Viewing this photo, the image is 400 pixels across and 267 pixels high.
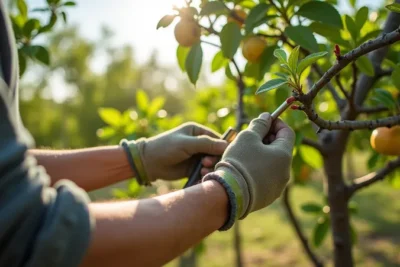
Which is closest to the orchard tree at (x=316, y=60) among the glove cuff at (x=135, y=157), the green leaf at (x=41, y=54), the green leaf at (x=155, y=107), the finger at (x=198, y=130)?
the finger at (x=198, y=130)

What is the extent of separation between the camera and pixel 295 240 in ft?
17.6

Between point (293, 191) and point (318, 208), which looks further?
point (293, 191)

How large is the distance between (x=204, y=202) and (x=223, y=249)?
15.0ft

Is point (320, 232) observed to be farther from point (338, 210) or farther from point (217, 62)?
point (217, 62)

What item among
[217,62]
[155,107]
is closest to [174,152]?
[217,62]

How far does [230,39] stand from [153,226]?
0.87m

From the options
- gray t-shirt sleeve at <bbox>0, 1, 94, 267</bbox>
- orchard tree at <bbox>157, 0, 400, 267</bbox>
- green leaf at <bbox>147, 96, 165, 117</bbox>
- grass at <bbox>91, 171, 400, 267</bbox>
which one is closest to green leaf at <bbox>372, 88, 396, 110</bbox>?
orchard tree at <bbox>157, 0, 400, 267</bbox>

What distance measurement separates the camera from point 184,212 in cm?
93

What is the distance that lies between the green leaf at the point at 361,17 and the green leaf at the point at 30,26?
1.19m

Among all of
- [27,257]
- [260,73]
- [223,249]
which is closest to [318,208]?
[260,73]

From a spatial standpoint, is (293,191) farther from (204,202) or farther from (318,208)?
(204,202)

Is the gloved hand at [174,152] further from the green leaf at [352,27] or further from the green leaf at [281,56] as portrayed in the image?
the green leaf at [352,27]

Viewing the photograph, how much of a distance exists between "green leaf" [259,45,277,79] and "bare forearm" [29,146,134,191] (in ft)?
1.76

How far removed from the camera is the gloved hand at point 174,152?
150cm
